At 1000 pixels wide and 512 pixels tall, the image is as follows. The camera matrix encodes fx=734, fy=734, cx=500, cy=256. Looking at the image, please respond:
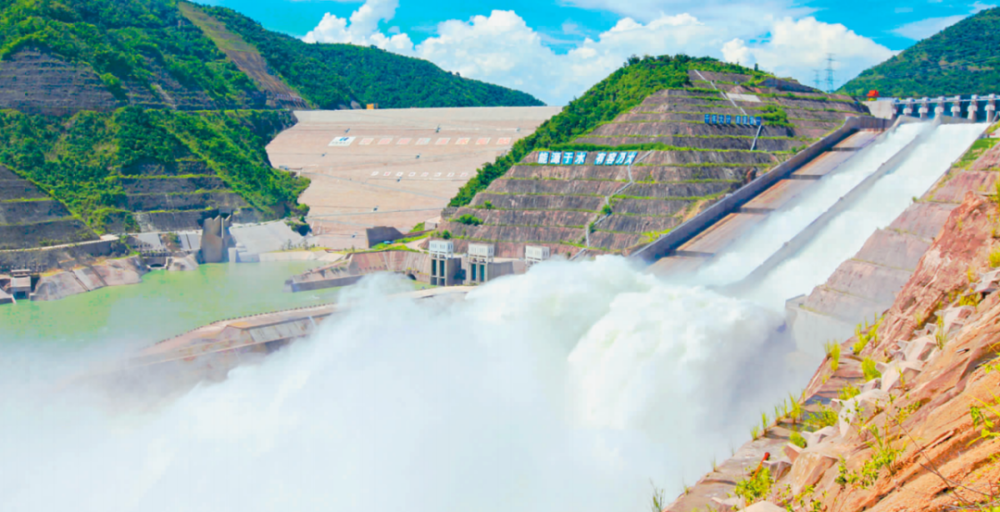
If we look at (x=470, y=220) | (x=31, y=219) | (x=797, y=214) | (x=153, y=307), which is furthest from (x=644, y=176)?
(x=31, y=219)

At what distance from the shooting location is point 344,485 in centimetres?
2258

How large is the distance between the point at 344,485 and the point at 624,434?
9456mm

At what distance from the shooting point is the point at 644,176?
165 ft

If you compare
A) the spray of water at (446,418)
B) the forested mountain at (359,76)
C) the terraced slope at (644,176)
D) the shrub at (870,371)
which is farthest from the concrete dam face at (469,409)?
the forested mountain at (359,76)

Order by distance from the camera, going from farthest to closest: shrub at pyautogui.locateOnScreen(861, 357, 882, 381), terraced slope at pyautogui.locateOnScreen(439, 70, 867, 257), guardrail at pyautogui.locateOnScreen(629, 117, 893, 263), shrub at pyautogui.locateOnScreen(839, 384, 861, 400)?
terraced slope at pyautogui.locateOnScreen(439, 70, 867, 257), guardrail at pyautogui.locateOnScreen(629, 117, 893, 263), shrub at pyautogui.locateOnScreen(861, 357, 882, 381), shrub at pyautogui.locateOnScreen(839, 384, 861, 400)

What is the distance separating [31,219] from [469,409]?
4454cm

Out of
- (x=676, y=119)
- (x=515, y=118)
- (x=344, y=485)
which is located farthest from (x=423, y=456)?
(x=515, y=118)

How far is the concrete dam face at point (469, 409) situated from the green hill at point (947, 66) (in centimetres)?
7363

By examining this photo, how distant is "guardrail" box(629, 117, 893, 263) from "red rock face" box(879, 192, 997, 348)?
2682cm

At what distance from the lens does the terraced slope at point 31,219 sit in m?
52.7

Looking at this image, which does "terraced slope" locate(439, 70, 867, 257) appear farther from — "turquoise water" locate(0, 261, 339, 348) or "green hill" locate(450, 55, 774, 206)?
"turquoise water" locate(0, 261, 339, 348)

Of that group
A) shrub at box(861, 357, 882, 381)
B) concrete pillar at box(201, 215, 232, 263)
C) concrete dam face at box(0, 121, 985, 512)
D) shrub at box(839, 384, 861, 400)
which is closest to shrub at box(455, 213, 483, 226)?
concrete dam face at box(0, 121, 985, 512)

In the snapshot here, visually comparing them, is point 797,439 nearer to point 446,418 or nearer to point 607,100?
point 446,418

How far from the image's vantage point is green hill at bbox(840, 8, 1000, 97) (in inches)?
3757
